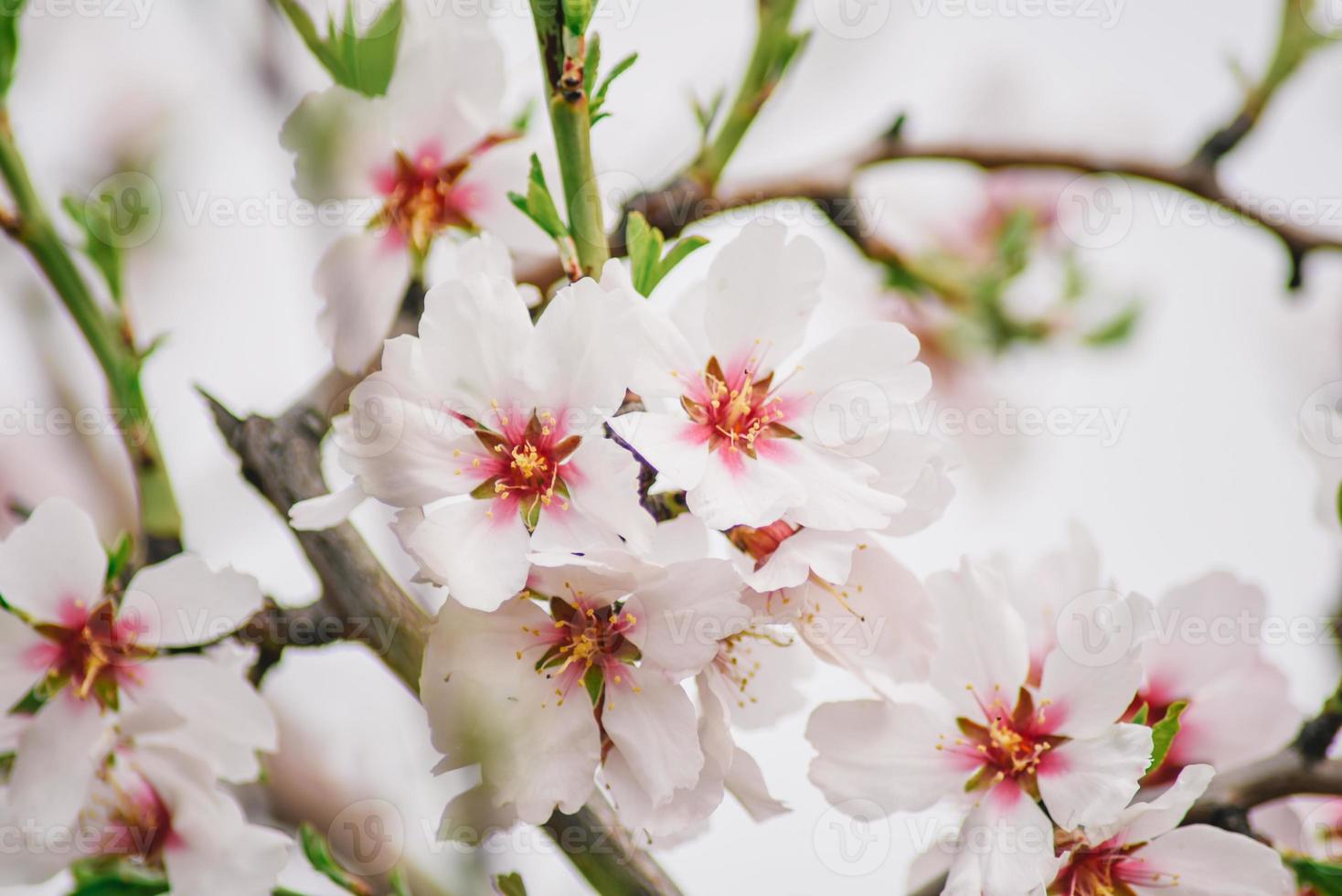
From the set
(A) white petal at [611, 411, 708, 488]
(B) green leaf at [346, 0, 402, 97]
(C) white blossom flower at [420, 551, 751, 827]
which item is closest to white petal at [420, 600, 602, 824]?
(C) white blossom flower at [420, 551, 751, 827]

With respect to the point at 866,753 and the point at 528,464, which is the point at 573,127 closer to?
the point at 528,464

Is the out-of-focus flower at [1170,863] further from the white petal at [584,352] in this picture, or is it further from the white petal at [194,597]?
the white petal at [194,597]

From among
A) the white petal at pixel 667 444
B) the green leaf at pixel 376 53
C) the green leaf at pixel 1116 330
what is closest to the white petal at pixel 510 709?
the white petal at pixel 667 444

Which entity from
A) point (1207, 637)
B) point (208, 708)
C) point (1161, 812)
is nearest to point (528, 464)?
point (208, 708)

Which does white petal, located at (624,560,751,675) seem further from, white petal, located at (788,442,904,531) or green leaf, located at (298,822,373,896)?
green leaf, located at (298,822,373,896)

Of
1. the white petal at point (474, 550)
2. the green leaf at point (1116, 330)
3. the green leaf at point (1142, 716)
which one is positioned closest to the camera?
the white petal at point (474, 550)

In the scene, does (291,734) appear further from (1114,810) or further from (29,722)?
(1114,810)
